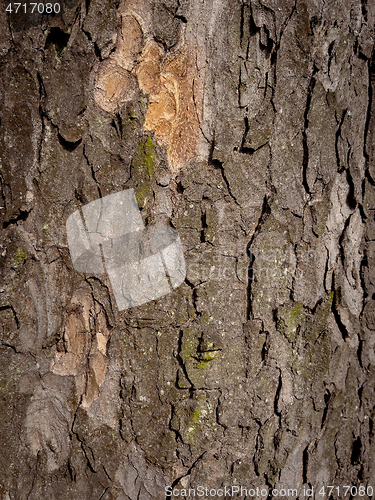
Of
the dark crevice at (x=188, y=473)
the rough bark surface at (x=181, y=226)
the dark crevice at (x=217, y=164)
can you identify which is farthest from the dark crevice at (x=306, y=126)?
the dark crevice at (x=188, y=473)

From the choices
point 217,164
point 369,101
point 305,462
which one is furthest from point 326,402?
point 369,101

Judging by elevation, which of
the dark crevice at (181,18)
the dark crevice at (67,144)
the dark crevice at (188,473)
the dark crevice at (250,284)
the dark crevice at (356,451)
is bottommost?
the dark crevice at (356,451)

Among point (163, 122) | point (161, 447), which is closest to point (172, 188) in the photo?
point (163, 122)

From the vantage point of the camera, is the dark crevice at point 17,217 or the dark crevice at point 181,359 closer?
the dark crevice at point 17,217

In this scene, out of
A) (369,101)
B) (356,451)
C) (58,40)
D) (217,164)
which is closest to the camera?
(58,40)

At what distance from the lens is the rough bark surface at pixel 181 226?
0.84 meters

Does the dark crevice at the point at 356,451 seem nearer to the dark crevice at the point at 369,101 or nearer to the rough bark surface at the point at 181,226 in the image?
the rough bark surface at the point at 181,226

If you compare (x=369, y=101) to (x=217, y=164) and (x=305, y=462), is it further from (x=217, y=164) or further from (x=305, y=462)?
(x=305, y=462)

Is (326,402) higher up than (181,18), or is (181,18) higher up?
(181,18)

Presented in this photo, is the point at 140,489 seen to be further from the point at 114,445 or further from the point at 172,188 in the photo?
the point at 172,188

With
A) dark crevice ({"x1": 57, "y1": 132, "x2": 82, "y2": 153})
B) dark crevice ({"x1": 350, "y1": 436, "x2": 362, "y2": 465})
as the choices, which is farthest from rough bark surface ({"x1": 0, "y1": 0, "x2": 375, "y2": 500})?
dark crevice ({"x1": 350, "y1": 436, "x2": 362, "y2": 465})

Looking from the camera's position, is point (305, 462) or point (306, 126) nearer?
point (306, 126)

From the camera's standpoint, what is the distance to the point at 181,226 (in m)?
0.95

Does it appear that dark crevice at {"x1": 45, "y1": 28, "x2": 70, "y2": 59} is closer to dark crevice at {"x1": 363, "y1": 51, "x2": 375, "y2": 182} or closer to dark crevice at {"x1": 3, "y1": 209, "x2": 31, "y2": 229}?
dark crevice at {"x1": 3, "y1": 209, "x2": 31, "y2": 229}
